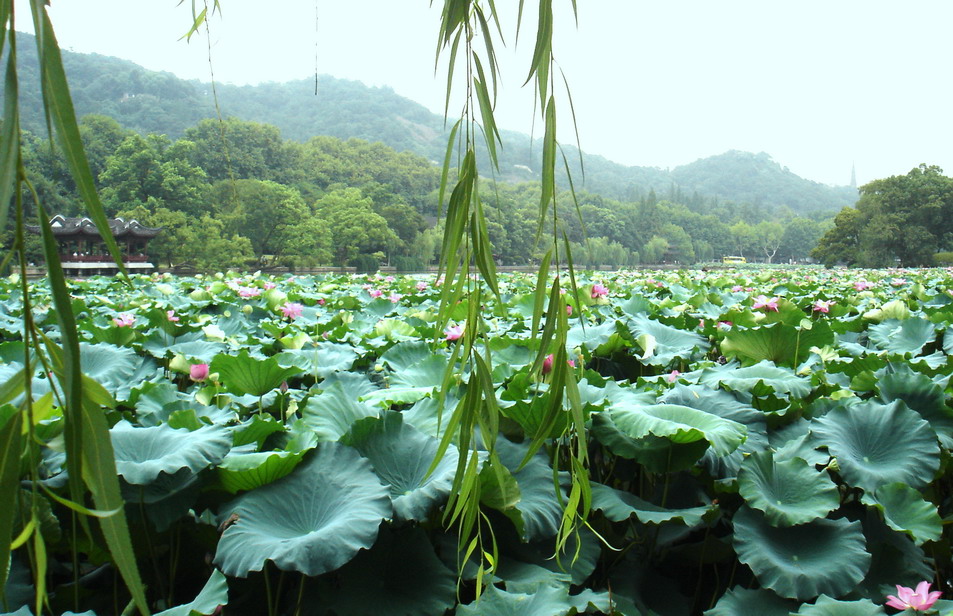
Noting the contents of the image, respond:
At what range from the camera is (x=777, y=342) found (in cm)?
154

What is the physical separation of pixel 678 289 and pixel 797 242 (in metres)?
63.7

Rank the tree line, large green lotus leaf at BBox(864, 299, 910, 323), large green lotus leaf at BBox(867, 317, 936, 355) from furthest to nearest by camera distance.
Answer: the tree line < large green lotus leaf at BBox(864, 299, 910, 323) < large green lotus leaf at BBox(867, 317, 936, 355)

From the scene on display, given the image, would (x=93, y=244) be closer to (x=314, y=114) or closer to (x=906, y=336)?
(x=906, y=336)

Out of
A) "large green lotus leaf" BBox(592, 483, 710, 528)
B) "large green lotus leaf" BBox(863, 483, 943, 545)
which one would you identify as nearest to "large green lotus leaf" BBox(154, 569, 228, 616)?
"large green lotus leaf" BBox(592, 483, 710, 528)

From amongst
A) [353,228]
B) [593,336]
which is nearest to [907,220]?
[353,228]

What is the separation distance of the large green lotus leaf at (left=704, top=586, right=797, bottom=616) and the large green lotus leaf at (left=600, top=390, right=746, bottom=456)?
0.16 m

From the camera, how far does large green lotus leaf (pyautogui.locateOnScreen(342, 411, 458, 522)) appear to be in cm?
79

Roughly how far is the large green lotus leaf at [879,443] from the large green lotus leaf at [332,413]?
686 millimetres

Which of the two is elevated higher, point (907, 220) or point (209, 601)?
point (907, 220)

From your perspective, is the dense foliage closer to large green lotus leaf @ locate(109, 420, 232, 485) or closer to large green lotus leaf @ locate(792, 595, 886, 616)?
large green lotus leaf @ locate(792, 595, 886, 616)

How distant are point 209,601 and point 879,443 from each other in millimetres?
951

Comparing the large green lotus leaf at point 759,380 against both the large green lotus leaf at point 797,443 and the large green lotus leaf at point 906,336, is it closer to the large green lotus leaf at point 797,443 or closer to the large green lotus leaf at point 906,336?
the large green lotus leaf at point 797,443

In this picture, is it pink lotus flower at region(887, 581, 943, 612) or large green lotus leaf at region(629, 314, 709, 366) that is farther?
large green lotus leaf at region(629, 314, 709, 366)

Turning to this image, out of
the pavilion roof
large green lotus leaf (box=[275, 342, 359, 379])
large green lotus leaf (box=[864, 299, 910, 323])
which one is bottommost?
large green lotus leaf (box=[275, 342, 359, 379])
